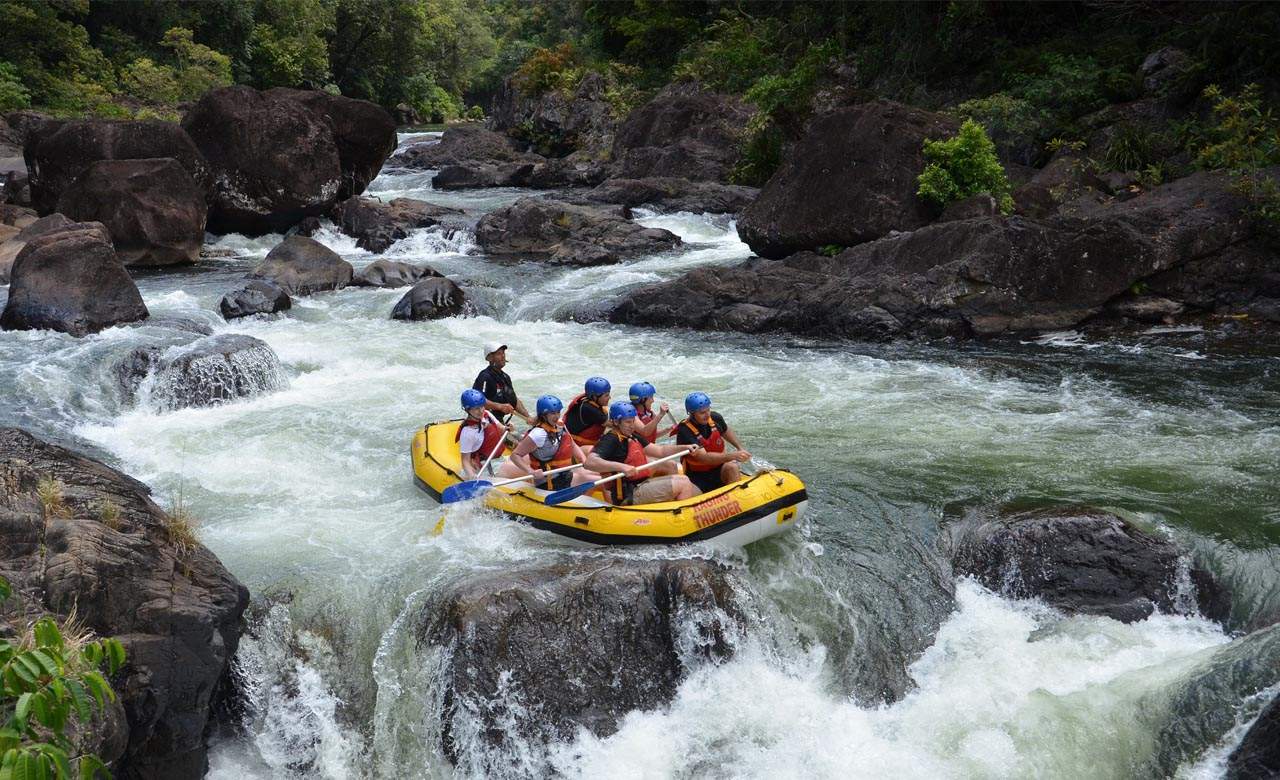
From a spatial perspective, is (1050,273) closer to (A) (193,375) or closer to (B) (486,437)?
(B) (486,437)

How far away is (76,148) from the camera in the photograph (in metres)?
16.5

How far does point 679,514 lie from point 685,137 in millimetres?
18767

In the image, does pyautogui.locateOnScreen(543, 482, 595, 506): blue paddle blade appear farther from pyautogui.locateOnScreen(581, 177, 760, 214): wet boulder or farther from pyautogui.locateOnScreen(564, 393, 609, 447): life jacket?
pyautogui.locateOnScreen(581, 177, 760, 214): wet boulder

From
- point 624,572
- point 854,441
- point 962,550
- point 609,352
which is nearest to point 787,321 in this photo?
point 609,352

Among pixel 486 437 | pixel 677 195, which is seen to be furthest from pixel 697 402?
pixel 677 195

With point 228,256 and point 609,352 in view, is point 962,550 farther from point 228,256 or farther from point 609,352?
point 228,256

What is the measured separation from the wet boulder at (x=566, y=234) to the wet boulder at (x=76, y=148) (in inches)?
201

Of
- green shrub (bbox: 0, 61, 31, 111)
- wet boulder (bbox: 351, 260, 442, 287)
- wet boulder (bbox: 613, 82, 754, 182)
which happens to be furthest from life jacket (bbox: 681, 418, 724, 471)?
green shrub (bbox: 0, 61, 31, 111)

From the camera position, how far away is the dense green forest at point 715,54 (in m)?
16.4

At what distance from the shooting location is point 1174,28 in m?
16.9

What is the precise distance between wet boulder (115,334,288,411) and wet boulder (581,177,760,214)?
1166cm

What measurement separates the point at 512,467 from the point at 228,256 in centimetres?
1202

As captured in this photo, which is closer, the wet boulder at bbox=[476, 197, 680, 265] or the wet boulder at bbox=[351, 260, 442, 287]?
the wet boulder at bbox=[351, 260, 442, 287]

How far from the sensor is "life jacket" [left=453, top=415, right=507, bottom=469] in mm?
8125
